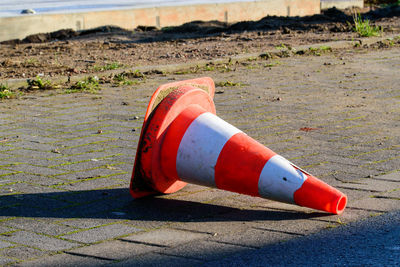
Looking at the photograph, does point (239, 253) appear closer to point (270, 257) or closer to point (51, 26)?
point (270, 257)

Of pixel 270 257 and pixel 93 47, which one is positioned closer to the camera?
pixel 270 257

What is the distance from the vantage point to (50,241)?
337 cm

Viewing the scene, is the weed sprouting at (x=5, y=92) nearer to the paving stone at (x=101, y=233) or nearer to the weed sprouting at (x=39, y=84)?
the weed sprouting at (x=39, y=84)

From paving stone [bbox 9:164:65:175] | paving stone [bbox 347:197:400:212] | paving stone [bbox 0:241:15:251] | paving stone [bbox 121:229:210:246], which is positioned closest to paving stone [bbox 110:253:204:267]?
paving stone [bbox 121:229:210:246]

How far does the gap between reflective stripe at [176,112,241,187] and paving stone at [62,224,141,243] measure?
21.2 inches

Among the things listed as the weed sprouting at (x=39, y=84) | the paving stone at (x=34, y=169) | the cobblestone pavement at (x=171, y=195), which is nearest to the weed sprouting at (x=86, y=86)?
the cobblestone pavement at (x=171, y=195)

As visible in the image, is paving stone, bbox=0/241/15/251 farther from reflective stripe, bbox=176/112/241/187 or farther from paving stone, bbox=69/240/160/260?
reflective stripe, bbox=176/112/241/187

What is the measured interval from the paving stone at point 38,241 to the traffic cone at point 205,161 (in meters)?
0.69

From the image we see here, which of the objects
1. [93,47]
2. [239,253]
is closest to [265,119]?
[239,253]

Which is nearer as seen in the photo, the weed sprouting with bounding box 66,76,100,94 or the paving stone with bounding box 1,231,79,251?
the paving stone with bounding box 1,231,79,251

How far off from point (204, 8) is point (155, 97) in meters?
12.3

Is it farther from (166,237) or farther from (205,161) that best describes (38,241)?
(205,161)

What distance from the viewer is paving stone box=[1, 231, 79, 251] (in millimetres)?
3295

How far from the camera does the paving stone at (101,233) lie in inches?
134
